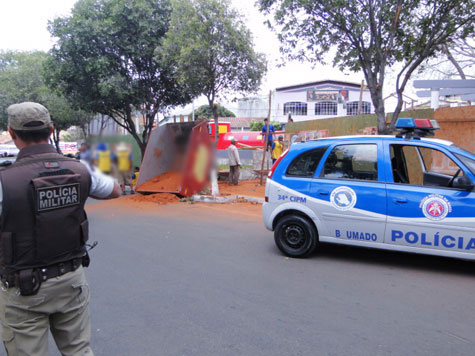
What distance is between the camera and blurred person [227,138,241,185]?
41.7ft

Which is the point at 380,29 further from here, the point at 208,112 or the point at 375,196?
the point at 208,112

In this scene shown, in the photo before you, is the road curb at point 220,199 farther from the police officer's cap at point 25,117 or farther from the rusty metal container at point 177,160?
the police officer's cap at point 25,117

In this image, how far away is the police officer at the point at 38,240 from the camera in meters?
1.93

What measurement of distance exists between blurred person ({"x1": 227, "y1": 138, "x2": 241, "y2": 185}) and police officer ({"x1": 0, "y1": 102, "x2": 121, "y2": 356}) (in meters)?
10.6

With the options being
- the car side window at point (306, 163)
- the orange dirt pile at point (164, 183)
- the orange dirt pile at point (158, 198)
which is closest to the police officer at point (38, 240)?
the car side window at point (306, 163)

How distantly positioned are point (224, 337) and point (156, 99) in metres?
12.3

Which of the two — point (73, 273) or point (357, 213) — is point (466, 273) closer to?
point (357, 213)

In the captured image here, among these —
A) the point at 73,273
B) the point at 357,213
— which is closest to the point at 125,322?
the point at 73,273

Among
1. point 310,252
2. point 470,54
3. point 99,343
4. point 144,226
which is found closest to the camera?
point 99,343

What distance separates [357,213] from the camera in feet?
16.2

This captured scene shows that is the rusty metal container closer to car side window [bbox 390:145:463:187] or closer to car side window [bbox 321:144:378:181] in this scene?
car side window [bbox 321:144:378:181]

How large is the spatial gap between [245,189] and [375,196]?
25.4 feet

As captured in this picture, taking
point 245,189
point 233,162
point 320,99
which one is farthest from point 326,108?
point 245,189

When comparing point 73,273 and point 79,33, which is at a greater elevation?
point 79,33
